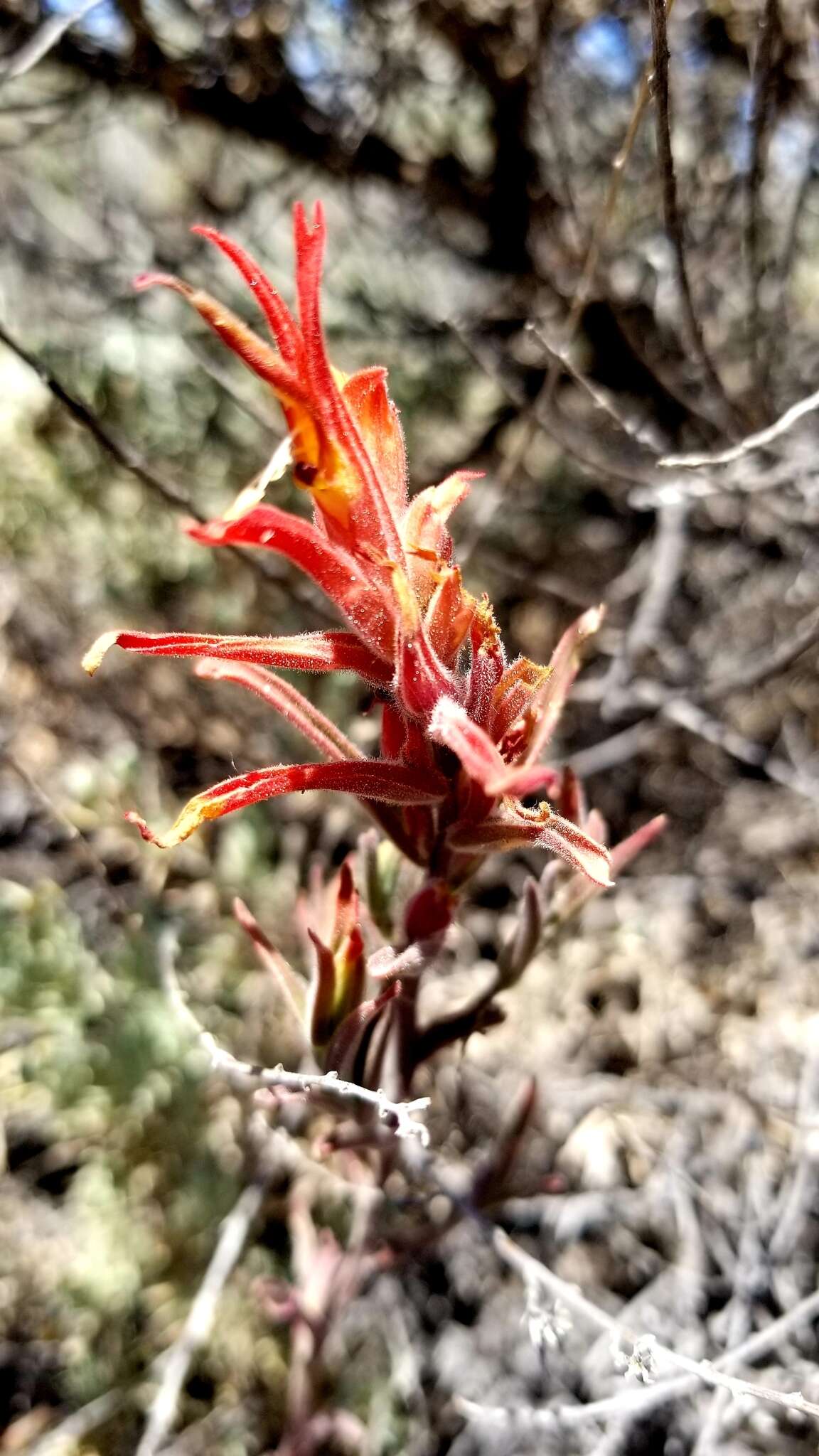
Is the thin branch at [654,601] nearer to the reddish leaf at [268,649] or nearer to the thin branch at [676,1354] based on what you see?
the thin branch at [676,1354]

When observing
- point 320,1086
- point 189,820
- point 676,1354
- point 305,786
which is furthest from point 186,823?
point 676,1354

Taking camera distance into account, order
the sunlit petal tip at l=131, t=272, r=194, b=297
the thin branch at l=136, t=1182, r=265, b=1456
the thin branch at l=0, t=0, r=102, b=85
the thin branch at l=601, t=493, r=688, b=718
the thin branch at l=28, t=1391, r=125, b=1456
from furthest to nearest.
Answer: the thin branch at l=601, t=493, r=688, b=718 → the thin branch at l=0, t=0, r=102, b=85 → the thin branch at l=28, t=1391, r=125, b=1456 → the thin branch at l=136, t=1182, r=265, b=1456 → the sunlit petal tip at l=131, t=272, r=194, b=297

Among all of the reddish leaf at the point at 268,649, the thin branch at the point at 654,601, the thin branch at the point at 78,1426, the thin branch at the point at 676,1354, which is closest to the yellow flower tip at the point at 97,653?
the reddish leaf at the point at 268,649

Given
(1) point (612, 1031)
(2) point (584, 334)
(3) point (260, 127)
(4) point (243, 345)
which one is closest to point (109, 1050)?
(1) point (612, 1031)

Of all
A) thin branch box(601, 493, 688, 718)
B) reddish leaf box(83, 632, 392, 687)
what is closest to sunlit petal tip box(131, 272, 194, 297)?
reddish leaf box(83, 632, 392, 687)

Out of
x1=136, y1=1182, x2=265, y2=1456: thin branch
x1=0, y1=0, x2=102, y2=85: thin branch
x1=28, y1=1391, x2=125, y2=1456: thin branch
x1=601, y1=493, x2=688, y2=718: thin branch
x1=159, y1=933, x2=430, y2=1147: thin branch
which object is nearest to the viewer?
x1=159, y1=933, x2=430, y2=1147: thin branch

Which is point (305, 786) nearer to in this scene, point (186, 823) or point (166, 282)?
point (186, 823)

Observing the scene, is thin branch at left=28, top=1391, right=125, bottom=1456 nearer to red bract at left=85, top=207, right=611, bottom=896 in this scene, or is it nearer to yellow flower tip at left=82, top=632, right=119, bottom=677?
red bract at left=85, top=207, right=611, bottom=896
